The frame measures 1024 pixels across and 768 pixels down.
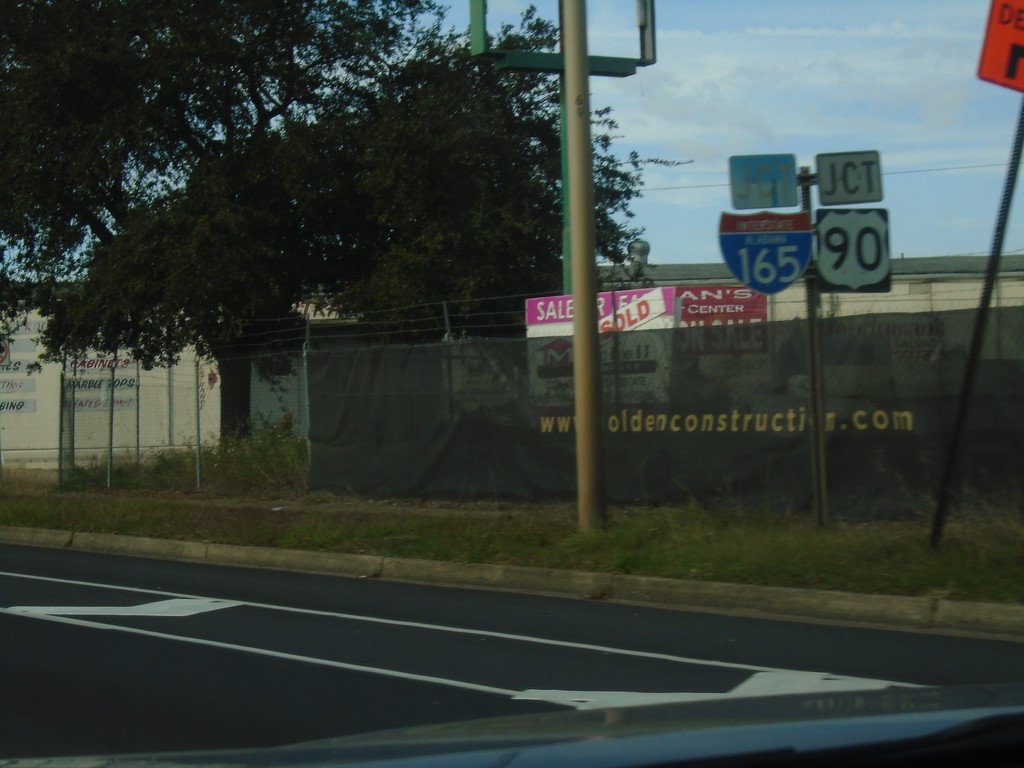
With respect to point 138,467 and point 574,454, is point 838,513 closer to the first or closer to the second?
point 574,454

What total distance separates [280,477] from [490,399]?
436cm

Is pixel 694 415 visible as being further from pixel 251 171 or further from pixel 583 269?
pixel 251 171

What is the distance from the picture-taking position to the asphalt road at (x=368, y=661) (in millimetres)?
6203

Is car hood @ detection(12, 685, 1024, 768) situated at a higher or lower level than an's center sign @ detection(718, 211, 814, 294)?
lower

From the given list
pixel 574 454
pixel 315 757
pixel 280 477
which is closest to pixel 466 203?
A: pixel 280 477

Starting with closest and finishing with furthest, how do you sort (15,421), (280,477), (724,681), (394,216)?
(724,681), (280,477), (394,216), (15,421)

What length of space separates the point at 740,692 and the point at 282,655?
3046 millimetres

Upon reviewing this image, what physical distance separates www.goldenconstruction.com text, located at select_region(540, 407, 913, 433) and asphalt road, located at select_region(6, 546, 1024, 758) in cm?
380

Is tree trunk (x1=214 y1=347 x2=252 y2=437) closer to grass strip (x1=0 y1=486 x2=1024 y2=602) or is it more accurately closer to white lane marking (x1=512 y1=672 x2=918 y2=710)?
grass strip (x1=0 y1=486 x2=1024 y2=602)

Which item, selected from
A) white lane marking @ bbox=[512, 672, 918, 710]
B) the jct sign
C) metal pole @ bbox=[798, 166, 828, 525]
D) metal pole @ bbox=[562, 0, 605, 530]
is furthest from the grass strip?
the jct sign

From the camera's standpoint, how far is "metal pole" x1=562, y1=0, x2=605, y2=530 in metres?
11.8

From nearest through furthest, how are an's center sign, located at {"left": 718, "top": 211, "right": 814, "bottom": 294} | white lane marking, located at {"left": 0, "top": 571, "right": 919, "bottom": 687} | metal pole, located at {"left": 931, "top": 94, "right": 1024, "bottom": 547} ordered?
1. white lane marking, located at {"left": 0, "top": 571, "right": 919, "bottom": 687}
2. metal pole, located at {"left": 931, "top": 94, "right": 1024, "bottom": 547}
3. an's center sign, located at {"left": 718, "top": 211, "right": 814, "bottom": 294}

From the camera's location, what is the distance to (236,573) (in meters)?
12.3

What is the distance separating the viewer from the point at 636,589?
10.1 meters
